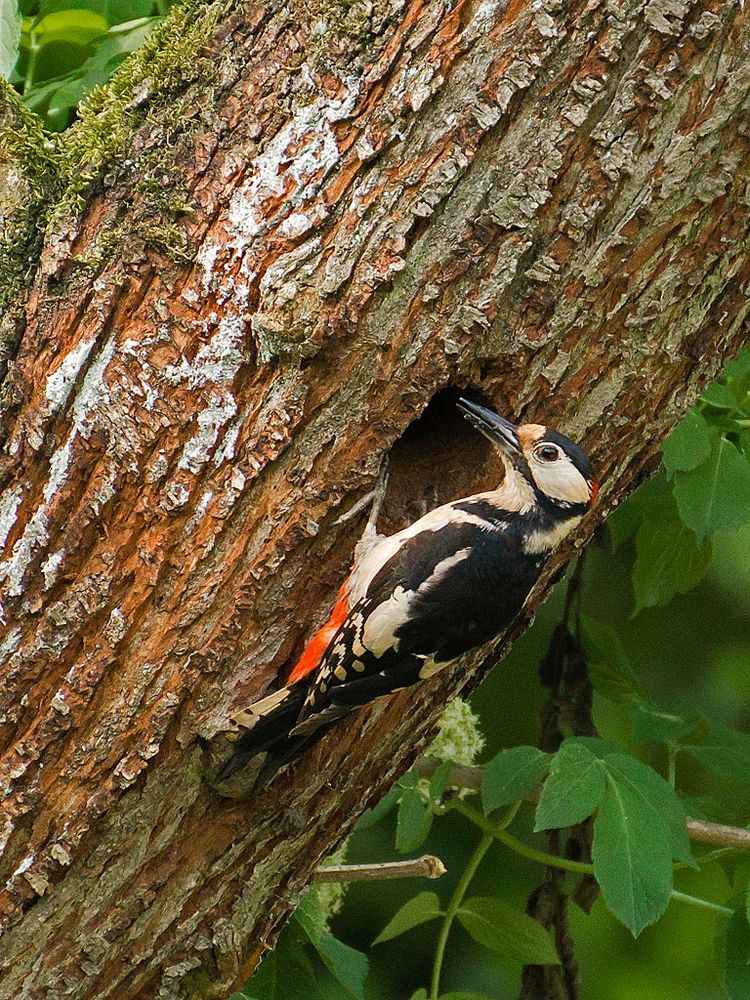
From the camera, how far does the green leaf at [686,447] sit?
3.13 m

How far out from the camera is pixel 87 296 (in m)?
2.75

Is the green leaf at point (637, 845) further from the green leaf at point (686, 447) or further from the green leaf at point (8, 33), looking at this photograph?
the green leaf at point (8, 33)

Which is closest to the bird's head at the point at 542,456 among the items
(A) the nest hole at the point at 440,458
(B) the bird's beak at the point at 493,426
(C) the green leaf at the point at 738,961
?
(B) the bird's beak at the point at 493,426

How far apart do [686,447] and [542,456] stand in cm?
38

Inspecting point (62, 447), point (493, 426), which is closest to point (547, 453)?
point (493, 426)

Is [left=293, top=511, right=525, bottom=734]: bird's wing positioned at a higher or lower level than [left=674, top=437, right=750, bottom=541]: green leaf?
lower

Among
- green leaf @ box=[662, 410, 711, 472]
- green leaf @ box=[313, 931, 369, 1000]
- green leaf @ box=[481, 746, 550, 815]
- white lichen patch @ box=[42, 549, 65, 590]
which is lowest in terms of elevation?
green leaf @ box=[313, 931, 369, 1000]

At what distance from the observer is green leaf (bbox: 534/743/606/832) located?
2709mm

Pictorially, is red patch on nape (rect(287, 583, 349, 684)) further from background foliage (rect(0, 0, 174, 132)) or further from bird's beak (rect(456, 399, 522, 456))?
background foliage (rect(0, 0, 174, 132))

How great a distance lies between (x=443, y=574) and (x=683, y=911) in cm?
281

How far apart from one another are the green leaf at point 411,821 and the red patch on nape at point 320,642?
0.58m

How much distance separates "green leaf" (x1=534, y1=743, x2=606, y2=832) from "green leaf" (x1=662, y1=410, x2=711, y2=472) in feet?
2.46

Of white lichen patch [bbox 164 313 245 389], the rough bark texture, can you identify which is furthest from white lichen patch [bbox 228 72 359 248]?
white lichen patch [bbox 164 313 245 389]

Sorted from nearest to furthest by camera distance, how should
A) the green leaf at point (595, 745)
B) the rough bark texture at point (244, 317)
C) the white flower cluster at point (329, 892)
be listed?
the rough bark texture at point (244, 317)
the green leaf at point (595, 745)
the white flower cluster at point (329, 892)
